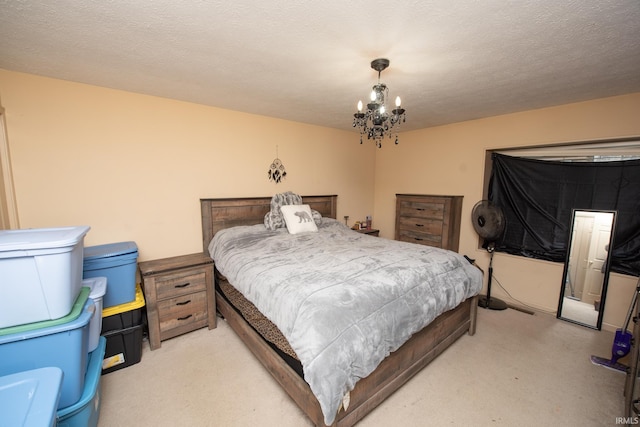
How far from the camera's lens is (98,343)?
68.7 inches

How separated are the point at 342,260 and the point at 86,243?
2.34m

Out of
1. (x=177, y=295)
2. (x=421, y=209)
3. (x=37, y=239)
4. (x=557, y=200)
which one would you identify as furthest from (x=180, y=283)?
(x=557, y=200)

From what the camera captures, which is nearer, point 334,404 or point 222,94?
point 334,404

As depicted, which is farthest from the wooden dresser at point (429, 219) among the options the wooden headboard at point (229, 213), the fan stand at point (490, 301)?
the wooden headboard at point (229, 213)

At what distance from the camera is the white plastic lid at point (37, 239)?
1.18 metres

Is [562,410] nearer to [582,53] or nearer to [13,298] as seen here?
[582,53]

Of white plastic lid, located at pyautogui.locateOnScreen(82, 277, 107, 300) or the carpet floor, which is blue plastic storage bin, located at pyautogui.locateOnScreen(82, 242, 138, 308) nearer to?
white plastic lid, located at pyautogui.locateOnScreen(82, 277, 107, 300)

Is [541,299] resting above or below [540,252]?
below

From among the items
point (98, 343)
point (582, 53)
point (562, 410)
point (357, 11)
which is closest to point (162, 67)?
point (357, 11)

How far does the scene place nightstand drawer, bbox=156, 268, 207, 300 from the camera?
91.4 inches

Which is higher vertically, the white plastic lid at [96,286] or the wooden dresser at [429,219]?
the wooden dresser at [429,219]

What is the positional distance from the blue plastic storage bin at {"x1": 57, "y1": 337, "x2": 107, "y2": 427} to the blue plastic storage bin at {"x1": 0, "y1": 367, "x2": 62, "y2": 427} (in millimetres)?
483

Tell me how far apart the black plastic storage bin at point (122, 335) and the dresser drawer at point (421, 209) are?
3.43m

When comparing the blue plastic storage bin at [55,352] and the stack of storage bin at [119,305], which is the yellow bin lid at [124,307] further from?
the blue plastic storage bin at [55,352]
